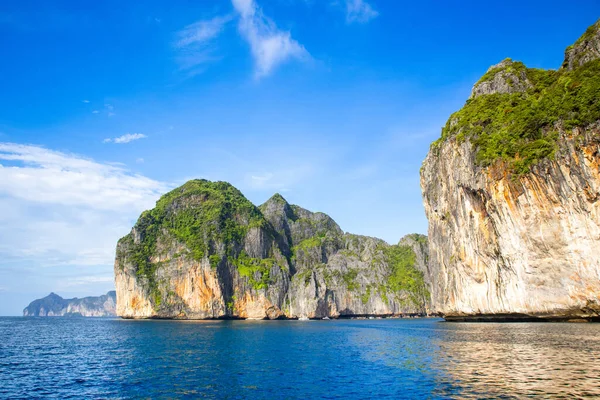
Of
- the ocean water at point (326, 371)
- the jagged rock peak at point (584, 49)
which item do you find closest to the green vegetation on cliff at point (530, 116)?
the jagged rock peak at point (584, 49)

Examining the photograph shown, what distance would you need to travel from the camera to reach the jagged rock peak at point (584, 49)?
64125mm

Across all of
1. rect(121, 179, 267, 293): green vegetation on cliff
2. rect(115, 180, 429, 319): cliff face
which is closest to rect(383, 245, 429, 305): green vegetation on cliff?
rect(115, 180, 429, 319): cliff face

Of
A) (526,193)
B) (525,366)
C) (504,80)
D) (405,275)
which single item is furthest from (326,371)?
(405,275)

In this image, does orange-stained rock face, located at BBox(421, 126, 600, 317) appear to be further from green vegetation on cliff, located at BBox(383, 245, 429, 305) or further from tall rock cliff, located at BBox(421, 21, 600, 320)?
green vegetation on cliff, located at BBox(383, 245, 429, 305)

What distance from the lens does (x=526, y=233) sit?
58.8m

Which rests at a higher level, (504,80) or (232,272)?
(504,80)

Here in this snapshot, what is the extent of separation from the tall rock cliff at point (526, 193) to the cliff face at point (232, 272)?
267 feet

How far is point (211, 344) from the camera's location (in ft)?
165

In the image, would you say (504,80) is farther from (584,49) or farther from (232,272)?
(232,272)

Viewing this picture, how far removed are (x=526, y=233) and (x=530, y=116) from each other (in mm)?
17984

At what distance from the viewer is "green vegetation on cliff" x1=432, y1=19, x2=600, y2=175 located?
54.4 meters

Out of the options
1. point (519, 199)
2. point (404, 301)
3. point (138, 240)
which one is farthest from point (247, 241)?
point (519, 199)

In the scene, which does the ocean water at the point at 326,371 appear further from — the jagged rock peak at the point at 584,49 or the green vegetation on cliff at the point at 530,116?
the jagged rock peak at the point at 584,49

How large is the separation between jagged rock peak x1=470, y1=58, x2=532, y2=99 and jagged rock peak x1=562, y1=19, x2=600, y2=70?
30.0ft
